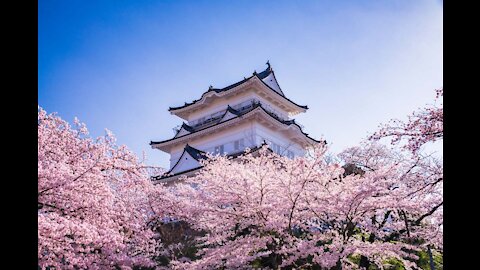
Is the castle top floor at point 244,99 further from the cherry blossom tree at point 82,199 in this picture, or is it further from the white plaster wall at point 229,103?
the cherry blossom tree at point 82,199

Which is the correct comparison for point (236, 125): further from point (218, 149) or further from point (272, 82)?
point (272, 82)

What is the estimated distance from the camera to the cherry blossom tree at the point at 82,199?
19.9 feet

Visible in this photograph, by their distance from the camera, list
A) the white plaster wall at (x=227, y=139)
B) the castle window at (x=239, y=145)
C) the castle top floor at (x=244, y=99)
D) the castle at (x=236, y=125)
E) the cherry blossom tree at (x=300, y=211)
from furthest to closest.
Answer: the castle top floor at (x=244, y=99) → the white plaster wall at (x=227, y=139) → the castle window at (x=239, y=145) → the castle at (x=236, y=125) → the cherry blossom tree at (x=300, y=211)

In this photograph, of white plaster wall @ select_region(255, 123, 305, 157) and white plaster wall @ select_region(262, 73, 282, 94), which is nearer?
white plaster wall @ select_region(255, 123, 305, 157)

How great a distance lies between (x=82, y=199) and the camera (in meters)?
6.56

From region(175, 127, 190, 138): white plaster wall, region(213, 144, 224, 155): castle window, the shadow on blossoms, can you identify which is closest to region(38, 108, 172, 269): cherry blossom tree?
the shadow on blossoms

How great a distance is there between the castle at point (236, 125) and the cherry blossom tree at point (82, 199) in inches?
461

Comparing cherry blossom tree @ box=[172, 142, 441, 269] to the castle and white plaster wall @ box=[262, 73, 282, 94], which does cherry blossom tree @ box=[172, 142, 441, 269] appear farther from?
white plaster wall @ box=[262, 73, 282, 94]

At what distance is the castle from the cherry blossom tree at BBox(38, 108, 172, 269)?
11702mm

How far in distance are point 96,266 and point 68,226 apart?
2252mm

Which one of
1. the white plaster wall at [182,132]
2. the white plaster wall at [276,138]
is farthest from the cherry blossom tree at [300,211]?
the white plaster wall at [182,132]

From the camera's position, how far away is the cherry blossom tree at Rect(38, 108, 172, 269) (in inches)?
238
